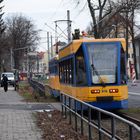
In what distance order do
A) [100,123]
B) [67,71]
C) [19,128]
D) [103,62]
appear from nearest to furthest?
[100,123] → [19,128] → [103,62] → [67,71]

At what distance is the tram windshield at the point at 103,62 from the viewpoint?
19.8 m

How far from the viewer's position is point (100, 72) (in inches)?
782

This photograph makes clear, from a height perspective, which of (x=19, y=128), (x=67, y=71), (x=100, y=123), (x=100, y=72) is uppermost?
(x=67, y=71)

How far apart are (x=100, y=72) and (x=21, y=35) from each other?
99852 millimetres

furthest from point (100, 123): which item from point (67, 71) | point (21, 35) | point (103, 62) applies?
point (21, 35)

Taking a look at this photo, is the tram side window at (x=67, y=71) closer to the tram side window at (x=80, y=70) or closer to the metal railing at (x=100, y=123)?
the tram side window at (x=80, y=70)

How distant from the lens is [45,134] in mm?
13781

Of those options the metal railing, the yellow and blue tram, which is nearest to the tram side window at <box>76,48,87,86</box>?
the yellow and blue tram

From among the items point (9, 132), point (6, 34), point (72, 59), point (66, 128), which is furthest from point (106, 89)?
point (6, 34)

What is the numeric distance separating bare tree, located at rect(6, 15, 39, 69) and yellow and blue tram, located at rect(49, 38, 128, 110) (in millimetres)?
96456

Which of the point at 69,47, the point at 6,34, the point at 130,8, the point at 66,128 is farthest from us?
the point at 6,34

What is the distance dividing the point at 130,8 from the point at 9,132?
104 feet

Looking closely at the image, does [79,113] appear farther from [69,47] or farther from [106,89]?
[69,47]

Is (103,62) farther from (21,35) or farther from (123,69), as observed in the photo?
(21,35)
